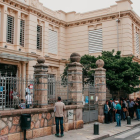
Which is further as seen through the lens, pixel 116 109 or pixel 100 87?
pixel 100 87

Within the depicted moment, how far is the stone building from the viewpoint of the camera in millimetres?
19625

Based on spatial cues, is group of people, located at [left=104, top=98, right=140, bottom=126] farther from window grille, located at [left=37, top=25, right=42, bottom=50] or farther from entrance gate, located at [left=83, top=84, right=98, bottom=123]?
window grille, located at [left=37, top=25, right=42, bottom=50]

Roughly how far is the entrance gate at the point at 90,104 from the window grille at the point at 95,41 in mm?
10112

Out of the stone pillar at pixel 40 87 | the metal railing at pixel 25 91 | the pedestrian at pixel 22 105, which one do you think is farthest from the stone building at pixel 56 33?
the pedestrian at pixel 22 105

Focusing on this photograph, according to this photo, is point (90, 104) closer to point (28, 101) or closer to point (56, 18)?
point (28, 101)

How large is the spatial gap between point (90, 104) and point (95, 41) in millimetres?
11568

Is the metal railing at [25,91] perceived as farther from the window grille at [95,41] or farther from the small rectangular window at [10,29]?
the window grille at [95,41]

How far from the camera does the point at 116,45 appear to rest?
23.3 metres

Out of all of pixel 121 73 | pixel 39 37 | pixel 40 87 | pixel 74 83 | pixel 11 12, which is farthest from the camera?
pixel 39 37

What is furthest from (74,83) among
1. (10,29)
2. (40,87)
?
(10,29)

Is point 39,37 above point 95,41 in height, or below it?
above

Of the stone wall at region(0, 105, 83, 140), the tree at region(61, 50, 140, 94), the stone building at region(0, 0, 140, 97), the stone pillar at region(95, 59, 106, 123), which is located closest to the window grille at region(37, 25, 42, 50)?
the stone building at region(0, 0, 140, 97)

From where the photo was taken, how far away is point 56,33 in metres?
25.2

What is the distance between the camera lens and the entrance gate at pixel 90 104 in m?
13.8
